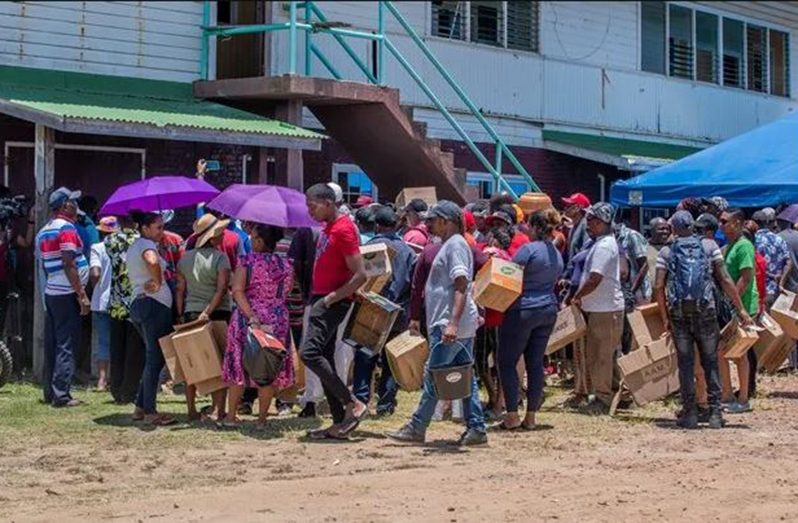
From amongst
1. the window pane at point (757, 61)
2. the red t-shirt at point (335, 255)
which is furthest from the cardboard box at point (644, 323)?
the window pane at point (757, 61)

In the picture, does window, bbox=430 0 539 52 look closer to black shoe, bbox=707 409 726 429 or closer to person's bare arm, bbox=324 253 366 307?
black shoe, bbox=707 409 726 429

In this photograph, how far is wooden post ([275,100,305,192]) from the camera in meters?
16.1

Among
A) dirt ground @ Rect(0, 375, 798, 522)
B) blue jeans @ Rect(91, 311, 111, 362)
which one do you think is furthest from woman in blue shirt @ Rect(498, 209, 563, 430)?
blue jeans @ Rect(91, 311, 111, 362)

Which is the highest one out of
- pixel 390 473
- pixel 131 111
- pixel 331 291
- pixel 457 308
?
pixel 131 111

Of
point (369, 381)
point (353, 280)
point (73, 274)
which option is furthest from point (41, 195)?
point (353, 280)

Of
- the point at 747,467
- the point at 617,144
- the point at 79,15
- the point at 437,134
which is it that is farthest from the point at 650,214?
the point at 747,467

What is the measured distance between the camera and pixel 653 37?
23.4 meters

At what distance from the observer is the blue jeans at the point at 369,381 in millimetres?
10781

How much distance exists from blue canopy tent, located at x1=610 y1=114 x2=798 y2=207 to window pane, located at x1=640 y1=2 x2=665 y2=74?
703cm

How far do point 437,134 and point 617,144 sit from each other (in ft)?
12.9

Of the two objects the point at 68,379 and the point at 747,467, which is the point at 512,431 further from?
the point at 68,379

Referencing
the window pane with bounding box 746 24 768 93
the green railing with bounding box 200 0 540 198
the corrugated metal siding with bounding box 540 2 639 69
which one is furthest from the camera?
the window pane with bounding box 746 24 768 93

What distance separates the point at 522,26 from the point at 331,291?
12.4 metres

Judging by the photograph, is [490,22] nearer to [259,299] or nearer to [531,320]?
[531,320]
